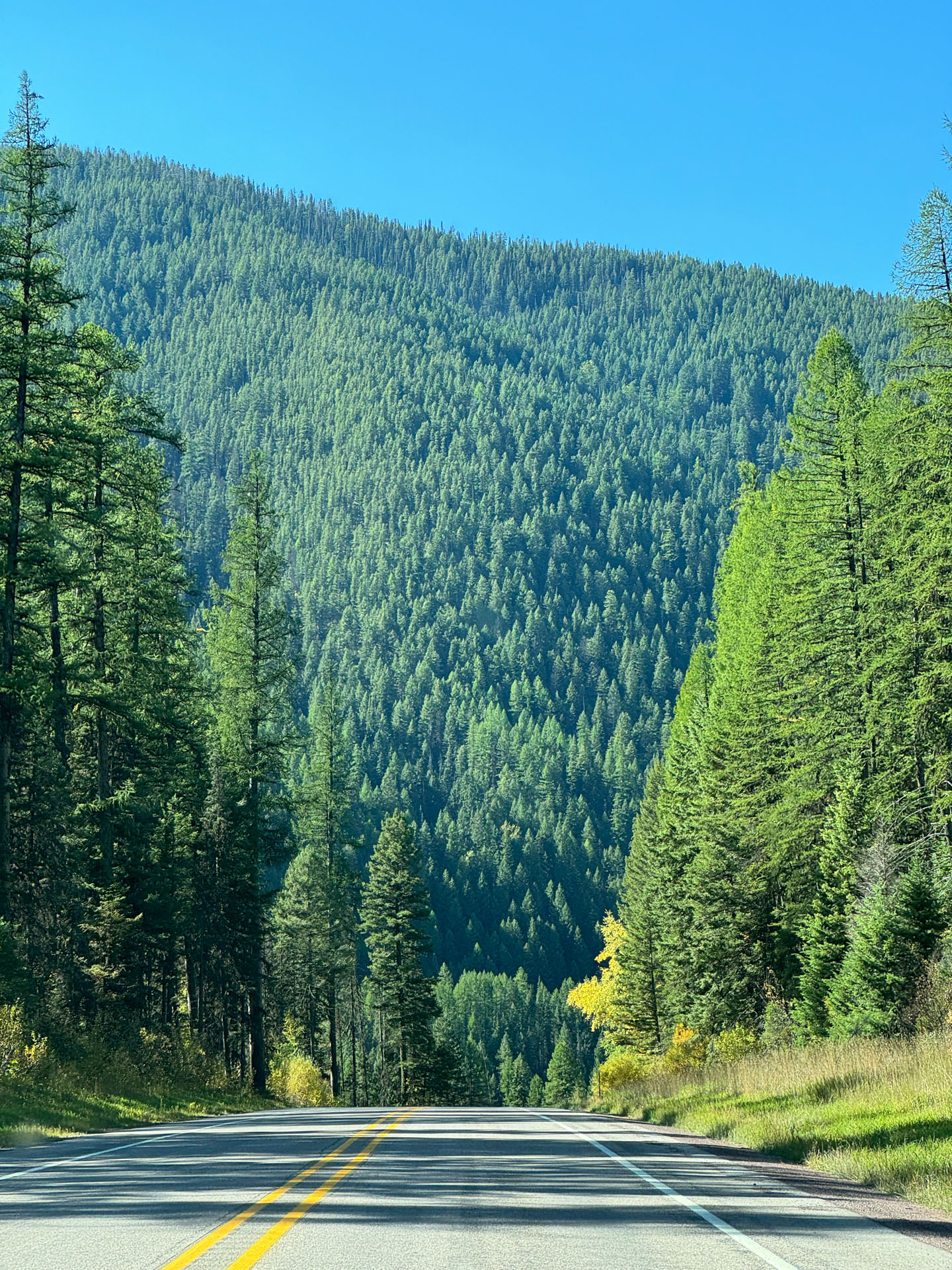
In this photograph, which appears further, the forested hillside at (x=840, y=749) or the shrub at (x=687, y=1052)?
the shrub at (x=687, y=1052)

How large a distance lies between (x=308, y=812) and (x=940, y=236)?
42862 mm

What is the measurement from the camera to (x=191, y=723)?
4116 cm

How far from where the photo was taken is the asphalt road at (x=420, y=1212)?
7.60m

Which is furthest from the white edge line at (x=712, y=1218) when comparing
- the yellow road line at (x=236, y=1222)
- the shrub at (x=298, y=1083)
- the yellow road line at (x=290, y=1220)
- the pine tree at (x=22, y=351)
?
the shrub at (x=298, y=1083)

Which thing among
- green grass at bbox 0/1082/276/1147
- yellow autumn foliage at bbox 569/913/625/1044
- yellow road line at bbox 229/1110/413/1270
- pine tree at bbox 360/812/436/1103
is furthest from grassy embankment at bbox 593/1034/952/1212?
pine tree at bbox 360/812/436/1103

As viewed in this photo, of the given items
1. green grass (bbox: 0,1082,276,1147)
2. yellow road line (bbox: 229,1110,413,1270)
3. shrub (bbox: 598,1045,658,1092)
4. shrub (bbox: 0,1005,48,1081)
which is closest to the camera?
yellow road line (bbox: 229,1110,413,1270)

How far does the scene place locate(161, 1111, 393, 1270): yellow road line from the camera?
24.2 feet

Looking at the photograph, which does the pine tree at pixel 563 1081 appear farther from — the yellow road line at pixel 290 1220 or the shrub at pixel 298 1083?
the yellow road line at pixel 290 1220

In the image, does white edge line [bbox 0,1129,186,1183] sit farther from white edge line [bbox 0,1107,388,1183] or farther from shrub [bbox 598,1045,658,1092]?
shrub [bbox 598,1045,658,1092]

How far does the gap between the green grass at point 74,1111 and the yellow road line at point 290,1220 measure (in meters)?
5.92

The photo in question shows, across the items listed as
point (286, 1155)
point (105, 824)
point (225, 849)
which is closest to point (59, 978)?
point (105, 824)

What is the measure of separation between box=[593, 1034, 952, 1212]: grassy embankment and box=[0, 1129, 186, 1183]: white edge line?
323 inches

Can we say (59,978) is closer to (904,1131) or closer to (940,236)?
(904,1131)

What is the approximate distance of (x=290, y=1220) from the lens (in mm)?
8922
